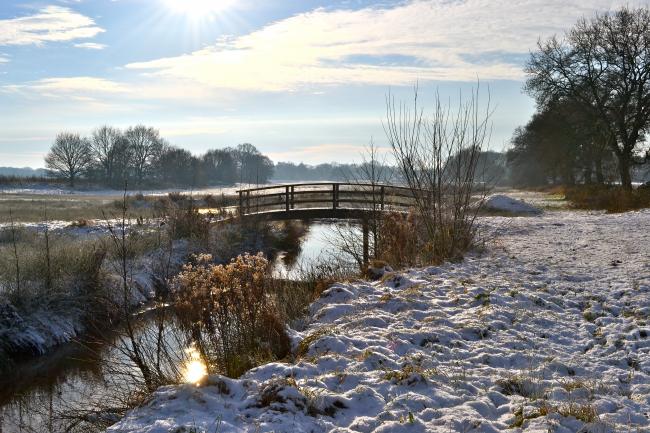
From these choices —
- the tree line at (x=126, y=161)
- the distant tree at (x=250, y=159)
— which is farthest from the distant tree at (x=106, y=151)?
the distant tree at (x=250, y=159)

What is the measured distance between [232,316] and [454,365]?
2.50 m

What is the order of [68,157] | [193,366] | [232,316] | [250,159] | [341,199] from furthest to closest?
[250,159]
[68,157]
[341,199]
[232,316]
[193,366]

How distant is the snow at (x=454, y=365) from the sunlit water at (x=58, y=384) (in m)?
1.19

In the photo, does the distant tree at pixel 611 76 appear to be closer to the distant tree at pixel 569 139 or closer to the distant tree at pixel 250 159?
the distant tree at pixel 569 139

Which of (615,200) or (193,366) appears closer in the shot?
(193,366)

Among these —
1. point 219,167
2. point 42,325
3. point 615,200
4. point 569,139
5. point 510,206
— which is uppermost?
point 219,167

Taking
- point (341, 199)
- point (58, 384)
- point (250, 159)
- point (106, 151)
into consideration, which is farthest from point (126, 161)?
point (58, 384)

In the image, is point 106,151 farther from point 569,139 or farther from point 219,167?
point 569,139

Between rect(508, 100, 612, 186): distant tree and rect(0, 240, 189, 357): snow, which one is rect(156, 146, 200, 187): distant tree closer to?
rect(508, 100, 612, 186): distant tree

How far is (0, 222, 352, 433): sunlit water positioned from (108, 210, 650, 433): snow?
119 cm

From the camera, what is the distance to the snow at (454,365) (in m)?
4.00

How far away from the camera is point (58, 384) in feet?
27.1

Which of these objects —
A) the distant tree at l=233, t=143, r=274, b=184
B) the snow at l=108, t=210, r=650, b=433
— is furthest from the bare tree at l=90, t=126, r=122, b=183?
the snow at l=108, t=210, r=650, b=433

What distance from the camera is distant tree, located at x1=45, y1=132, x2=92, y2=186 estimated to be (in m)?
63.3
